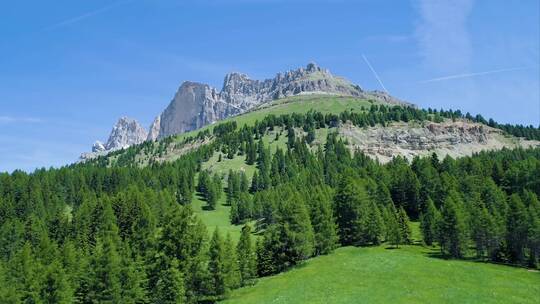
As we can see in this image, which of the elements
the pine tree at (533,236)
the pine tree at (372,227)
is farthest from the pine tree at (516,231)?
the pine tree at (372,227)

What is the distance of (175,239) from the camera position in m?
68.9

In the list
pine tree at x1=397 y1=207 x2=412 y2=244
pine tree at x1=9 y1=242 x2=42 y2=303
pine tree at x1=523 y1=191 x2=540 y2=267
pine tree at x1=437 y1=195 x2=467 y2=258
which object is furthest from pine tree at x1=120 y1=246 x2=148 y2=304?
pine tree at x1=523 y1=191 x2=540 y2=267

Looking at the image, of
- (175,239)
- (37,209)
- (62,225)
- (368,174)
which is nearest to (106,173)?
(37,209)

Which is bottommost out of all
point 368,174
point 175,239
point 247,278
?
point 247,278

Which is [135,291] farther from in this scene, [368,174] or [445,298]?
[368,174]

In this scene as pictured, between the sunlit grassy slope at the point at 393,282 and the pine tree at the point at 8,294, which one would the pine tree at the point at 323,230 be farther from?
the pine tree at the point at 8,294

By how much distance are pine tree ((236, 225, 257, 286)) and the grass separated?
236cm

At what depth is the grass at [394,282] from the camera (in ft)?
186

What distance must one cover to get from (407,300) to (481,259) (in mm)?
36425

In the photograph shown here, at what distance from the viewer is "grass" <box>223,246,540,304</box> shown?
56594 mm

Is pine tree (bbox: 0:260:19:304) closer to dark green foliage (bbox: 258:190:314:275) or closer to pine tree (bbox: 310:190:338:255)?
dark green foliage (bbox: 258:190:314:275)

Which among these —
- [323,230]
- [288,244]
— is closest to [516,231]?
[323,230]

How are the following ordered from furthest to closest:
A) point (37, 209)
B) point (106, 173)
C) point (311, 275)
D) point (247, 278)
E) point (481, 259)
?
point (106, 173) → point (37, 209) → point (481, 259) → point (247, 278) → point (311, 275)

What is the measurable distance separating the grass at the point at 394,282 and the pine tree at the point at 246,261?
2.36m
